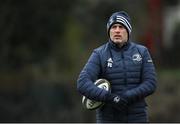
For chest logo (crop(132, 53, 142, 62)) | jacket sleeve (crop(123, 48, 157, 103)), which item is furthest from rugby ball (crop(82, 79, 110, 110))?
chest logo (crop(132, 53, 142, 62))

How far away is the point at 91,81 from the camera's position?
8.96 metres

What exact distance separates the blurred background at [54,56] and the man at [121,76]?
545 inches

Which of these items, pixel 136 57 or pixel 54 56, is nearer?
pixel 136 57

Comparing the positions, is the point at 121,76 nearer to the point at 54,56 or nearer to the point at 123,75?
the point at 123,75

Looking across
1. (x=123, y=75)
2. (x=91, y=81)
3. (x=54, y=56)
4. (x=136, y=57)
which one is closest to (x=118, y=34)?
(x=136, y=57)

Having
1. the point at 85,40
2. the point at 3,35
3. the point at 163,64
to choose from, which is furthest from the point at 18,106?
the point at 163,64

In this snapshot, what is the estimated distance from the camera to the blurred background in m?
24.7

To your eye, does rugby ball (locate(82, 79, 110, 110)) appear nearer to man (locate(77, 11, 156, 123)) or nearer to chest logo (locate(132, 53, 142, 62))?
man (locate(77, 11, 156, 123))

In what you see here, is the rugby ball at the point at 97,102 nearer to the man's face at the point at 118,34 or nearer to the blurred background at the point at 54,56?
the man's face at the point at 118,34

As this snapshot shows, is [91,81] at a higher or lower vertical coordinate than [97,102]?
higher

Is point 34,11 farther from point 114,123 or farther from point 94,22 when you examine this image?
point 114,123

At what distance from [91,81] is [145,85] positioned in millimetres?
560

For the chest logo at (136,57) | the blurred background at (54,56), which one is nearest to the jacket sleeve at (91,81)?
the chest logo at (136,57)

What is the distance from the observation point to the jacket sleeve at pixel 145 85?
8914 millimetres
